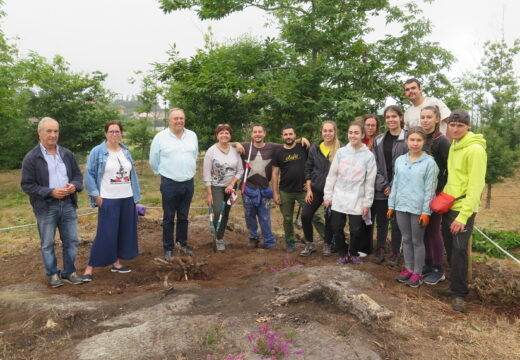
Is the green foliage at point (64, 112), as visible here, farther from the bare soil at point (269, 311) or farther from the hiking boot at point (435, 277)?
the hiking boot at point (435, 277)

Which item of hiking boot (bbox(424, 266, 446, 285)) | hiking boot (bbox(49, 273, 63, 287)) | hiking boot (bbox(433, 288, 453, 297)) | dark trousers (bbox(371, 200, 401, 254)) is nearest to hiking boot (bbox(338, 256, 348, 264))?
dark trousers (bbox(371, 200, 401, 254))

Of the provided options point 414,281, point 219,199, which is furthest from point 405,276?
point 219,199

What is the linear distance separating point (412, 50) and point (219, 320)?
7.78 meters

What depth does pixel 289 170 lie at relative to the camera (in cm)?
519

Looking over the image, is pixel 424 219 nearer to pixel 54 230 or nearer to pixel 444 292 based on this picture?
pixel 444 292

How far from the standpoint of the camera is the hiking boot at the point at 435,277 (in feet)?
13.7

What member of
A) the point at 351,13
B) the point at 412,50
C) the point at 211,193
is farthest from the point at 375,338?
the point at 412,50

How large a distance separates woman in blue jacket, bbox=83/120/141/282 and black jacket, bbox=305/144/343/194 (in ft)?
7.29

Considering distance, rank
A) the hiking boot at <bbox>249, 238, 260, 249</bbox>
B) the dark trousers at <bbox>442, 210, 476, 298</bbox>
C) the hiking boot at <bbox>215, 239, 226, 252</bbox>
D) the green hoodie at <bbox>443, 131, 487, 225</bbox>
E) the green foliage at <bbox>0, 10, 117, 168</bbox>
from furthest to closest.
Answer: the green foliage at <bbox>0, 10, 117, 168</bbox>, the hiking boot at <bbox>249, 238, 260, 249</bbox>, the hiking boot at <bbox>215, 239, 226, 252</bbox>, the dark trousers at <bbox>442, 210, 476, 298</bbox>, the green hoodie at <bbox>443, 131, 487, 225</bbox>

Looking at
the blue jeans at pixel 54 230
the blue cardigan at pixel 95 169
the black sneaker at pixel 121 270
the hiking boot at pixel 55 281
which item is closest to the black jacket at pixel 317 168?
the blue cardigan at pixel 95 169

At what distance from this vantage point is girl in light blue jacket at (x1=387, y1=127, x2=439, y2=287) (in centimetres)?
389

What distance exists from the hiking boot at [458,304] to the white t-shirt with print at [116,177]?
146 inches

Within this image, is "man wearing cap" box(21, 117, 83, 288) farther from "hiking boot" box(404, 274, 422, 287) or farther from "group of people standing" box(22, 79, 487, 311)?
"hiking boot" box(404, 274, 422, 287)

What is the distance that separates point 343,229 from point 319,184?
0.66 meters
